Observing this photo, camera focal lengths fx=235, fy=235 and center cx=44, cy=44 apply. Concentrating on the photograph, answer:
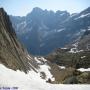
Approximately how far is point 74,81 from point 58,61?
147504 mm

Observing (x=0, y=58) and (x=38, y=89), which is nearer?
(x=38, y=89)

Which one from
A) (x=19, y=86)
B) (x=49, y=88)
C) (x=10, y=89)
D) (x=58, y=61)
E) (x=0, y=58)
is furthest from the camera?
(x=58, y=61)

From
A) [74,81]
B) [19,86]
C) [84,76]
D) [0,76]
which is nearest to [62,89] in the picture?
[19,86]

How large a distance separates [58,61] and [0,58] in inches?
5752

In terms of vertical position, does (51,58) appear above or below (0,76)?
above

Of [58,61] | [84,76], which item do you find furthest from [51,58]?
[84,76]

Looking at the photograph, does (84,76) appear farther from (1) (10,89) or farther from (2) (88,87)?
(1) (10,89)

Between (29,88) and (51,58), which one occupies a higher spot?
(51,58)

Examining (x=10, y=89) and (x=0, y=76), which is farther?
(x=0, y=76)

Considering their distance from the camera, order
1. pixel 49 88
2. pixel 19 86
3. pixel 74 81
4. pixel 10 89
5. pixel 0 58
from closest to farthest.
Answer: pixel 10 89 < pixel 19 86 < pixel 49 88 < pixel 74 81 < pixel 0 58

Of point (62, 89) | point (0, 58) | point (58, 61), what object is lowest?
point (62, 89)

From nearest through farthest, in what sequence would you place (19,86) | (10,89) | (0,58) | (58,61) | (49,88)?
(10,89)
(19,86)
(49,88)
(0,58)
(58,61)

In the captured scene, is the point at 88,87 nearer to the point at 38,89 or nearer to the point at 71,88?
the point at 71,88

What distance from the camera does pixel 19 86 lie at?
892 inches
